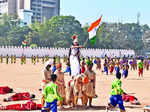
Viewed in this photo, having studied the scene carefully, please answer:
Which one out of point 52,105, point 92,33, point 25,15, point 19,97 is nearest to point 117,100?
point 52,105

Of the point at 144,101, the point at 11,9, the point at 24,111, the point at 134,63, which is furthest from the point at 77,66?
the point at 11,9

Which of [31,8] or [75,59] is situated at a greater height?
[31,8]

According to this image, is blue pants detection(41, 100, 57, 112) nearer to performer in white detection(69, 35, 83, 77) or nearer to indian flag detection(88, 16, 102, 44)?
performer in white detection(69, 35, 83, 77)

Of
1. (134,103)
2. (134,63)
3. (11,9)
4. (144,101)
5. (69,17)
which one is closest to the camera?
(134,103)

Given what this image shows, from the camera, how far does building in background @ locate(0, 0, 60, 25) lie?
169500 mm

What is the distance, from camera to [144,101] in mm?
15148

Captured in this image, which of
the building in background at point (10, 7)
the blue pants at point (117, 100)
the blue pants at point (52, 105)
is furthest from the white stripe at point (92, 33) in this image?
the building in background at point (10, 7)

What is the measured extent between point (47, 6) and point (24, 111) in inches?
6682

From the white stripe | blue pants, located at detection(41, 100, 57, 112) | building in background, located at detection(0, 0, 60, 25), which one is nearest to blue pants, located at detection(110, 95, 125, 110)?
blue pants, located at detection(41, 100, 57, 112)

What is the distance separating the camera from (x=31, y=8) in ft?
575

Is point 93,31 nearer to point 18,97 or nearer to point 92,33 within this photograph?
point 92,33

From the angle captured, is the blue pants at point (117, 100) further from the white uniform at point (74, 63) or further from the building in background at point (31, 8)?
the building in background at point (31, 8)

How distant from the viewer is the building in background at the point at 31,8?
16950cm

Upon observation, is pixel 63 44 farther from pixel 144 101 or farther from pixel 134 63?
pixel 144 101
